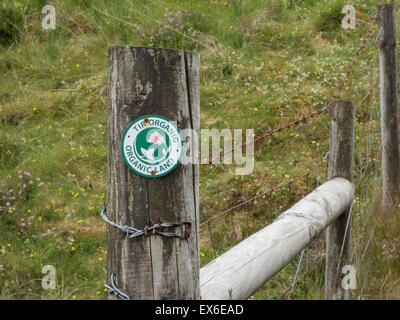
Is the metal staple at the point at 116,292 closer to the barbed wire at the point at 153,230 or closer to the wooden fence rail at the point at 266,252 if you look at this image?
the barbed wire at the point at 153,230

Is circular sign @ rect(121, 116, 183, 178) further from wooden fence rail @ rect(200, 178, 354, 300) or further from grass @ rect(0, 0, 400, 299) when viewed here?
grass @ rect(0, 0, 400, 299)

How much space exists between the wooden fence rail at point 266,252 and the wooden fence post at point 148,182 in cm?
20

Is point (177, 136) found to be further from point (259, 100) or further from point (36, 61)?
point (36, 61)

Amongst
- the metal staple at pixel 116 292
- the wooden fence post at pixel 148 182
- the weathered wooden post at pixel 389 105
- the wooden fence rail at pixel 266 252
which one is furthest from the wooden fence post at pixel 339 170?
the metal staple at pixel 116 292

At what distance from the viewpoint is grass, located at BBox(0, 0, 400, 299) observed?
11.6 feet

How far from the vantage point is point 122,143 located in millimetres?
1096

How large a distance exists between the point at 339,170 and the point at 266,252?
4.23 ft

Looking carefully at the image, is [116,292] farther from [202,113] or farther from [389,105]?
[202,113]

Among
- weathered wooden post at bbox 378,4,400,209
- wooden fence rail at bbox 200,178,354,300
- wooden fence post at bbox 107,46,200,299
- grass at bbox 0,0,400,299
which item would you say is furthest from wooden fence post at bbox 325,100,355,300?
wooden fence post at bbox 107,46,200,299

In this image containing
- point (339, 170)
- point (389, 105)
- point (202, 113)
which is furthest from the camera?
point (202, 113)

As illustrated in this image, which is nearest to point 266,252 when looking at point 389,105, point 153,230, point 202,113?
point 153,230

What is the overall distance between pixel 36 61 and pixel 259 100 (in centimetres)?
352

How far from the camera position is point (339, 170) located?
2.70 metres

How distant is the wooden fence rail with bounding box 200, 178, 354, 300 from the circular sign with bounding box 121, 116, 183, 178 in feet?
1.37
